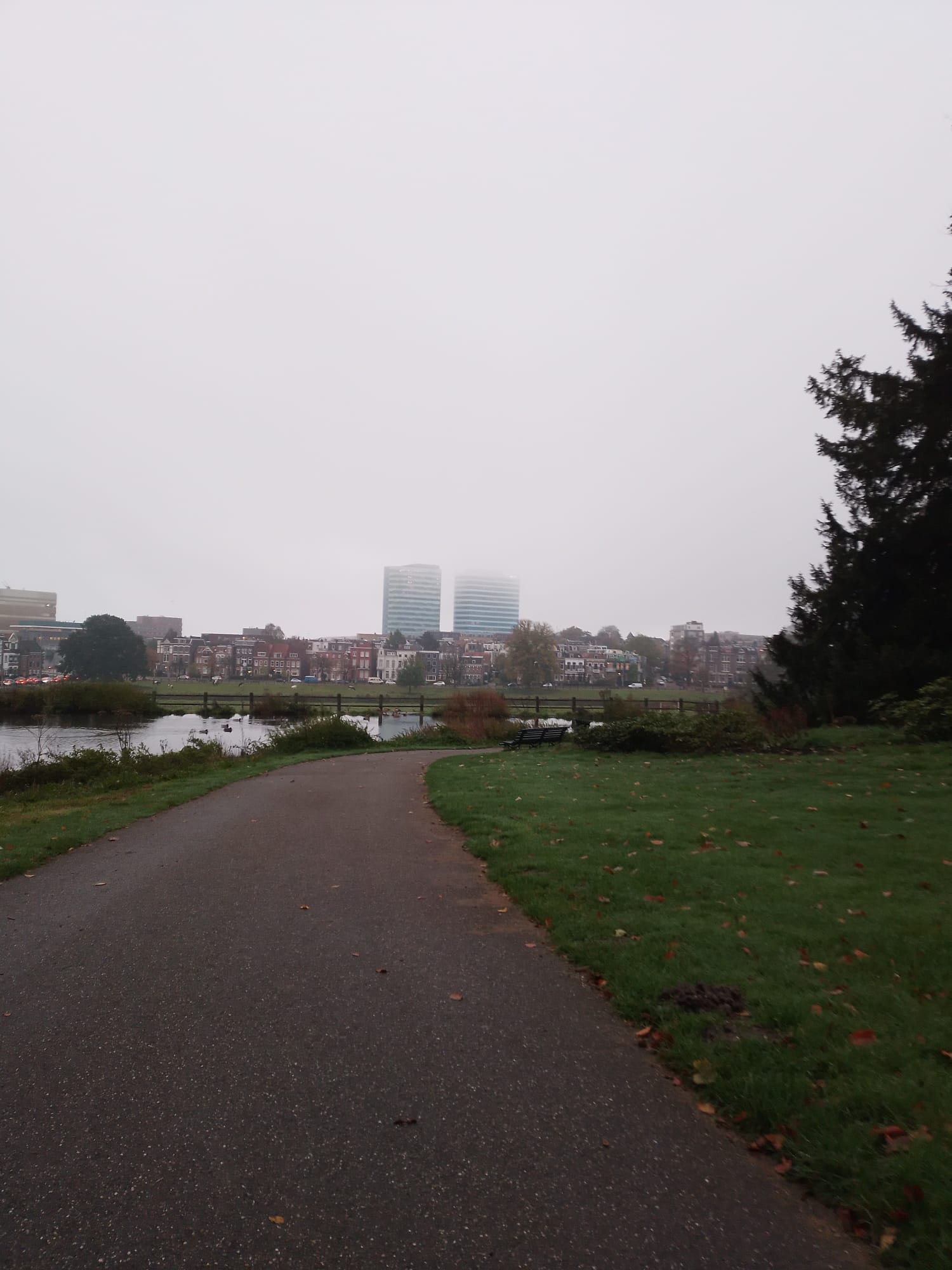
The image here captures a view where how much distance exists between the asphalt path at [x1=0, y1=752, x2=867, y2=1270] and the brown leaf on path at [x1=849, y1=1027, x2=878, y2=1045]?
3.08 feet

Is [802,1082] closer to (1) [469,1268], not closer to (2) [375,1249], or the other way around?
(1) [469,1268]

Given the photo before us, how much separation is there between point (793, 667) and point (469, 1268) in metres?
23.2

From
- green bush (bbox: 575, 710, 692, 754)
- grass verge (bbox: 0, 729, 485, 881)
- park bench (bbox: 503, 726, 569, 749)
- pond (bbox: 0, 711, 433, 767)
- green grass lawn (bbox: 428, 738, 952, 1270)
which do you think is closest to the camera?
green grass lawn (bbox: 428, 738, 952, 1270)

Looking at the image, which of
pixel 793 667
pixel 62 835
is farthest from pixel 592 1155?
pixel 793 667

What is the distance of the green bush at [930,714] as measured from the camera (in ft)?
48.2

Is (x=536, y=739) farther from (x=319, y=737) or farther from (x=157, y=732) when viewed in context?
(x=157, y=732)

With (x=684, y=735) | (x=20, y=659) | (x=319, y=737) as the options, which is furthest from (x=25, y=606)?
(x=684, y=735)

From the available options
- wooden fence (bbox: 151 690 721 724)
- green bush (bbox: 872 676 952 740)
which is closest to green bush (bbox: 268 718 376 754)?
wooden fence (bbox: 151 690 721 724)

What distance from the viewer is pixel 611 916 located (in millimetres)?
5910

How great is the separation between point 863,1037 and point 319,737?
2286 cm

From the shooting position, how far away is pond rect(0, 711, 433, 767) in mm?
26406

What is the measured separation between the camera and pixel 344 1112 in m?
3.30

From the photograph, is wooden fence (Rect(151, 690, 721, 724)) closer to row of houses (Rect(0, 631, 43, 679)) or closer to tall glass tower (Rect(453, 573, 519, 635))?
row of houses (Rect(0, 631, 43, 679))

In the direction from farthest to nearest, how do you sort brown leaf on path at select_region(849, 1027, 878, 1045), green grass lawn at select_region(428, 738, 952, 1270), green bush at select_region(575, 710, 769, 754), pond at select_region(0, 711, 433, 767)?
pond at select_region(0, 711, 433, 767), green bush at select_region(575, 710, 769, 754), brown leaf on path at select_region(849, 1027, 878, 1045), green grass lawn at select_region(428, 738, 952, 1270)
